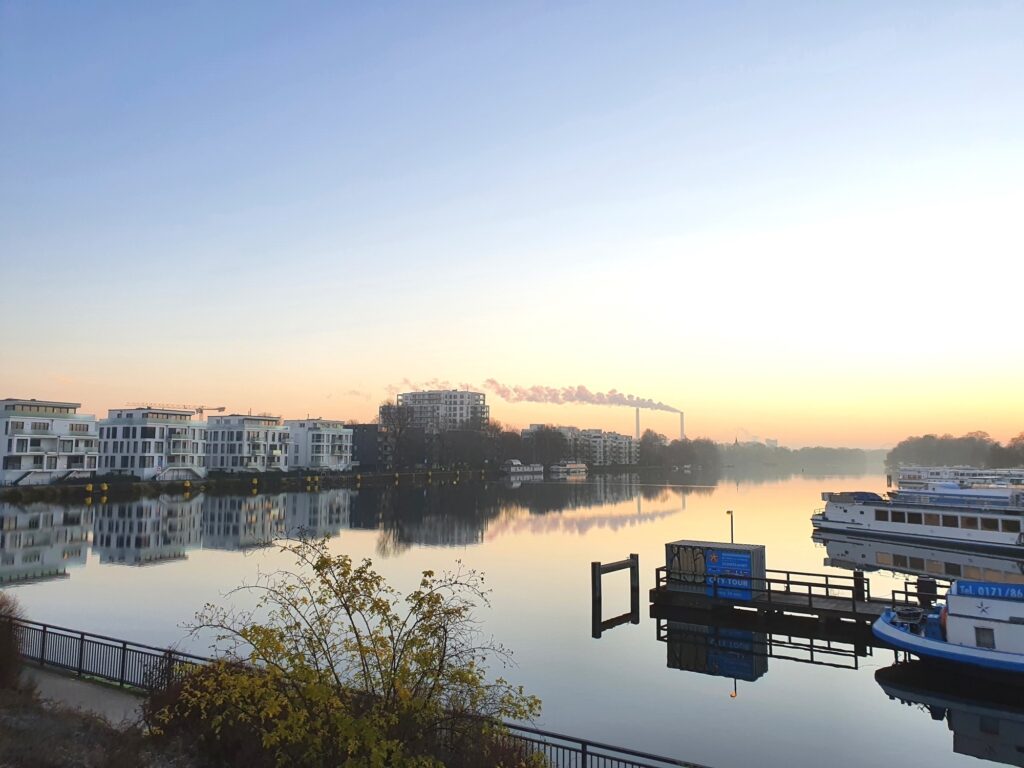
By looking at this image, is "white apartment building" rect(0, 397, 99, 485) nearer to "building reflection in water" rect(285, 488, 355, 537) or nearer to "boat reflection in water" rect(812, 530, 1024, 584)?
"building reflection in water" rect(285, 488, 355, 537)

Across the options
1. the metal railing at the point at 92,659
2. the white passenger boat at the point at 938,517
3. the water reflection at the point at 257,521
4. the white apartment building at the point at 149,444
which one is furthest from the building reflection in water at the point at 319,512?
the white passenger boat at the point at 938,517

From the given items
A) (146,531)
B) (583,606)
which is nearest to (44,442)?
(146,531)

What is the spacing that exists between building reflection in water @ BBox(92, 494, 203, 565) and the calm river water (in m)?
0.31

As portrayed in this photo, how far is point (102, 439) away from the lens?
474 feet

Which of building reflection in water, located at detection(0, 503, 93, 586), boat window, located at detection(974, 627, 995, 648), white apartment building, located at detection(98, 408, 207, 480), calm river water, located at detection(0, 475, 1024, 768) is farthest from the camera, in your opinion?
white apartment building, located at detection(98, 408, 207, 480)

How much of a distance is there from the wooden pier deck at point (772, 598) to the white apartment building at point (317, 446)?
158193 mm

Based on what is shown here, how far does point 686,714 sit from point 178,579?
37.6 m

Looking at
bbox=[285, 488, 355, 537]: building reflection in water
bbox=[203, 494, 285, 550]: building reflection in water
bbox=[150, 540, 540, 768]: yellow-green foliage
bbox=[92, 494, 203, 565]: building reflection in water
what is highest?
bbox=[150, 540, 540, 768]: yellow-green foliage

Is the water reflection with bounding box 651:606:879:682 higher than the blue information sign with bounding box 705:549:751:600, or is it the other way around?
the blue information sign with bounding box 705:549:751:600

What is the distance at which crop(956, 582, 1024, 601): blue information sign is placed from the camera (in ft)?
93.6

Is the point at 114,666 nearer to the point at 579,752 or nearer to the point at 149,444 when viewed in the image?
the point at 579,752

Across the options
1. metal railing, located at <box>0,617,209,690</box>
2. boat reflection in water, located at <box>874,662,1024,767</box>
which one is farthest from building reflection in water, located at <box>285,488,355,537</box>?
boat reflection in water, located at <box>874,662,1024,767</box>

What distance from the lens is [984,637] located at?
2859 cm

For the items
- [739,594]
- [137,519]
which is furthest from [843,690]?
[137,519]
